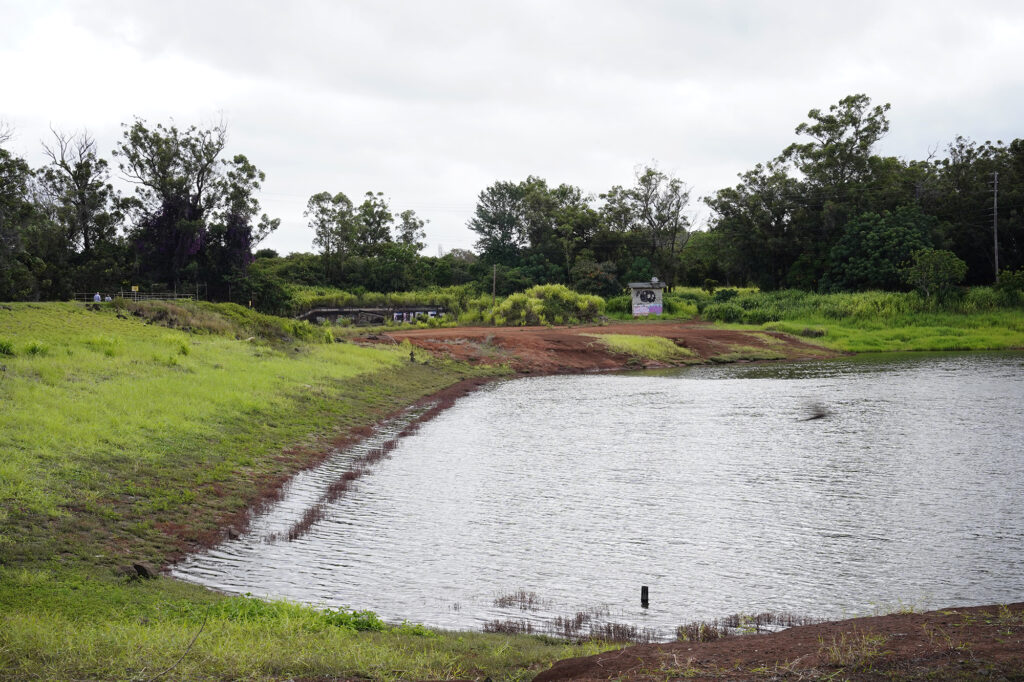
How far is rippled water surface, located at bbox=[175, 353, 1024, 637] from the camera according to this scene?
1057 centimetres

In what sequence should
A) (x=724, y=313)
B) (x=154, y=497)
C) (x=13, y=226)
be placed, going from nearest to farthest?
(x=154, y=497)
(x=13, y=226)
(x=724, y=313)

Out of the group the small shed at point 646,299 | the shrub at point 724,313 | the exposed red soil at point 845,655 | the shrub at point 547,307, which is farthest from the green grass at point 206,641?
the small shed at point 646,299

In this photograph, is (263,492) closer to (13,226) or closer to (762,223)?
(13,226)

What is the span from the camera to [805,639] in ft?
25.5

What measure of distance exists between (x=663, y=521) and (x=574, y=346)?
121 feet

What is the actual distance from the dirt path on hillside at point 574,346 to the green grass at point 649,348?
0.43 metres

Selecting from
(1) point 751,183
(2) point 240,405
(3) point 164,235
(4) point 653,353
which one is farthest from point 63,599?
(1) point 751,183

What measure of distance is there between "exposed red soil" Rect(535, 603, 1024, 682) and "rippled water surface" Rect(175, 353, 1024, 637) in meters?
1.77

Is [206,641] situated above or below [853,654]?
below

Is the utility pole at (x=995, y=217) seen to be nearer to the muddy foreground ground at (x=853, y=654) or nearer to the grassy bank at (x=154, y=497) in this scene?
the grassy bank at (x=154, y=497)

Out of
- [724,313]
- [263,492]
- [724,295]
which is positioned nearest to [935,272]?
[724,313]

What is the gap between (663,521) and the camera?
14.1 metres

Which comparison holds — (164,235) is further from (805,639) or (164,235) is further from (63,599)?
(805,639)

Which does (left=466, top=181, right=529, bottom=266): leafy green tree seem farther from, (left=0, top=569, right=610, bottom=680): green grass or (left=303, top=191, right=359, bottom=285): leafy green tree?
(left=0, top=569, right=610, bottom=680): green grass
